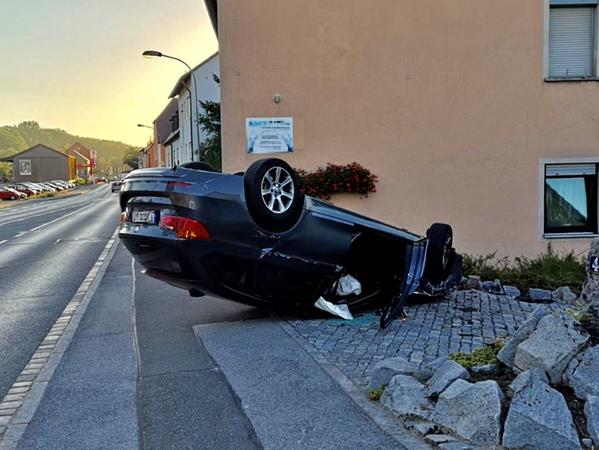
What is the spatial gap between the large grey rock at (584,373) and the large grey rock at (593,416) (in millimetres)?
155

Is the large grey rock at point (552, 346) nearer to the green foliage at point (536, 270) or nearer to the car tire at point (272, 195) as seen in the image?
the car tire at point (272, 195)

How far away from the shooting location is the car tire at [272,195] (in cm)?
601

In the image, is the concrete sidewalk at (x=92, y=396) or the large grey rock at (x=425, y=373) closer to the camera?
the concrete sidewalk at (x=92, y=396)

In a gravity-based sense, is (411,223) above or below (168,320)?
above

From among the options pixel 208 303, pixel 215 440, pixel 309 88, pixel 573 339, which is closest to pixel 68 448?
pixel 215 440

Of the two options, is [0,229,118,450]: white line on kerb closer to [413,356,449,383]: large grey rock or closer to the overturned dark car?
the overturned dark car

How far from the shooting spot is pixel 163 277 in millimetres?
6258

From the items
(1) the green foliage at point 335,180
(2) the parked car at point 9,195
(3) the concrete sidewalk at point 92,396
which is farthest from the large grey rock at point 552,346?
(2) the parked car at point 9,195

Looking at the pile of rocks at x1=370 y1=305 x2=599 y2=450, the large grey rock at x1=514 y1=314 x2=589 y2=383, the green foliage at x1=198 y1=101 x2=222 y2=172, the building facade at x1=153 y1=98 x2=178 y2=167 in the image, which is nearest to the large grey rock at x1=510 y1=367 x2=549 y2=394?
the pile of rocks at x1=370 y1=305 x2=599 y2=450

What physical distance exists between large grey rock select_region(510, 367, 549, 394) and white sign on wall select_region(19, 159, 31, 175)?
13598 cm

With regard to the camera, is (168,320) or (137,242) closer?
(137,242)

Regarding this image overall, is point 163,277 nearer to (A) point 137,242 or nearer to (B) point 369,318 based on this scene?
(A) point 137,242

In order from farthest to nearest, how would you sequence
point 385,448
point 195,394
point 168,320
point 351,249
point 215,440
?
point 168,320 → point 351,249 → point 195,394 → point 215,440 → point 385,448

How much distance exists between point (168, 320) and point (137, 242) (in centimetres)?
Answer: 141
